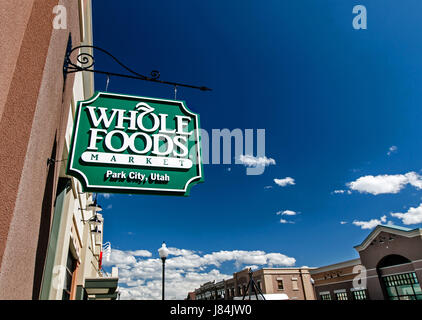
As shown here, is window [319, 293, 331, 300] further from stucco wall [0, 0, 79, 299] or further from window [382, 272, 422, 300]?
stucco wall [0, 0, 79, 299]

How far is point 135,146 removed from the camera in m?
3.70

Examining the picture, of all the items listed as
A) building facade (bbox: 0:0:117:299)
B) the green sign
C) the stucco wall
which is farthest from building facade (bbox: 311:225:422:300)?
the stucco wall

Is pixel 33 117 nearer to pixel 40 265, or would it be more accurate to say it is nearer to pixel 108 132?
pixel 108 132

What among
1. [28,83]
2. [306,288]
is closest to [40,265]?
[28,83]

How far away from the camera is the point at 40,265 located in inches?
176

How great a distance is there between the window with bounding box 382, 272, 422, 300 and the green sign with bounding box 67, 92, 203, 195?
30.1m

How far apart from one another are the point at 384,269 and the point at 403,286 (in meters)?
2.72

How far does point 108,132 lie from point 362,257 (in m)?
37.8

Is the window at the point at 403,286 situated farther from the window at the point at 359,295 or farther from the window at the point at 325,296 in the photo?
the window at the point at 325,296

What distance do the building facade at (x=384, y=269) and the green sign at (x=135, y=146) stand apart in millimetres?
30114

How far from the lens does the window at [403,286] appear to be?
2630 centimetres

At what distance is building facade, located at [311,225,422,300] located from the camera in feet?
88.5

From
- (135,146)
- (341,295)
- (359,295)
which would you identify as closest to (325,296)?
(341,295)

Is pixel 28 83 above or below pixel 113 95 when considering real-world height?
below
